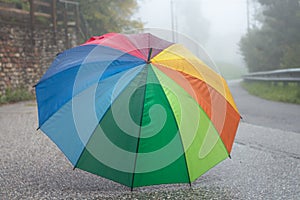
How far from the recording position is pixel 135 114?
275 cm

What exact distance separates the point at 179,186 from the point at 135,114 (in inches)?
37.2

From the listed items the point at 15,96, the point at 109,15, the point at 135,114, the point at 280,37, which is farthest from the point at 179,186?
the point at 280,37

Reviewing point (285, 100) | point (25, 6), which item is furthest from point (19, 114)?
point (25, 6)

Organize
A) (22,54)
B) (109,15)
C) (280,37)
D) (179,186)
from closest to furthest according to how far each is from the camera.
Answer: (179,186) → (22,54) → (109,15) → (280,37)

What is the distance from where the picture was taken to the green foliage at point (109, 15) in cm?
1925

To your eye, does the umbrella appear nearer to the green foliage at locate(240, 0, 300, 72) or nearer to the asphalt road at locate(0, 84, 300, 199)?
the asphalt road at locate(0, 84, 300, 199)

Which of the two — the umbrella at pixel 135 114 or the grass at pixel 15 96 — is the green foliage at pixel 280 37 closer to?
the grass at pixel 15 96

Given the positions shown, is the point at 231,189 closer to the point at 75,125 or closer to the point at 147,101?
the point at 147,101

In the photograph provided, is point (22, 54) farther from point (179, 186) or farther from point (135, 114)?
point (135, 114)

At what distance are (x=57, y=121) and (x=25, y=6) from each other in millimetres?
14946

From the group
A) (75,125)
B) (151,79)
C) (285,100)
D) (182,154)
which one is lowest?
(285,100)

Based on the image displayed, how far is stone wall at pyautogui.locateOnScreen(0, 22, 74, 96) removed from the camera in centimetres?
1331

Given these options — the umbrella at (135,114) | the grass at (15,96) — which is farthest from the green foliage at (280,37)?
the umbrella at (135,114)

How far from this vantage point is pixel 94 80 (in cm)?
291
